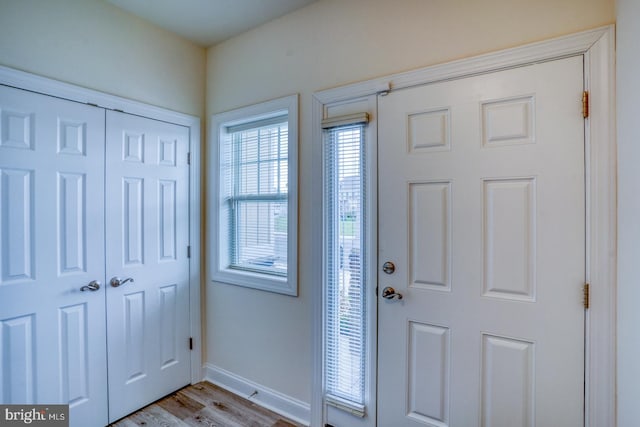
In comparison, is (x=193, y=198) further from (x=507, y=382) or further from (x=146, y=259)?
(x=507, y=382)

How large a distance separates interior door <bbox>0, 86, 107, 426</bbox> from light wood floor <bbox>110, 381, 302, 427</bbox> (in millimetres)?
290

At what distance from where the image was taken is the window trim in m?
2.06

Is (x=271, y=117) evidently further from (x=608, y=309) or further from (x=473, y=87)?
(x=608, y=309)

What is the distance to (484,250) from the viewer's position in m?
1.46

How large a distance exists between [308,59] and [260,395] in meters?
2.39

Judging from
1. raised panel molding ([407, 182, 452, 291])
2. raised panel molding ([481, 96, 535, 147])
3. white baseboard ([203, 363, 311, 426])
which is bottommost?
white baseboard ([203, 363, 311, 426])

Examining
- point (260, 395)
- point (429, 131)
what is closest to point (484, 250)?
point (429, 131)

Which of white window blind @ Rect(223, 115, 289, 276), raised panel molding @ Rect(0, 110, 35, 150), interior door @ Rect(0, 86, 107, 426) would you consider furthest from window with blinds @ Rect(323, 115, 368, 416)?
raised panel molding @ Rect(0, 110, 35, 150)

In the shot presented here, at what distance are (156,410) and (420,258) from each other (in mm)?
2108

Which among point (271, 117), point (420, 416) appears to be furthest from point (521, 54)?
point (420, 416)

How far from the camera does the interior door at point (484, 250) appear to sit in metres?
1.30

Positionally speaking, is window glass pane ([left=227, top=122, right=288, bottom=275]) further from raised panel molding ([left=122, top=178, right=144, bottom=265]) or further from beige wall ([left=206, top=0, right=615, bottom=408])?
raised panel molding ([left=122, top=178, right=144, bottom=265])

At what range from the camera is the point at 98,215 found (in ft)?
6.34

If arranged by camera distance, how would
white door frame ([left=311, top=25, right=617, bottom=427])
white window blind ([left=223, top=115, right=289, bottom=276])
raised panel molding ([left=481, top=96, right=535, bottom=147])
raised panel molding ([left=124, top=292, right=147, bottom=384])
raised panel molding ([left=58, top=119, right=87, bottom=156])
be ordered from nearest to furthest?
white door frame ([left=311, top=25, right=617, bottom=427]) < raised panel molding ([left=481, top=96, right=535, bottom=147]) < raised panel molding ([left=58, top=119, right=87, bottom=156]) < raised panel molding ([left=124, top=292, right=147, bottom=384]) < white window blind ([left=223, top=115, right=289, bottom=276])
